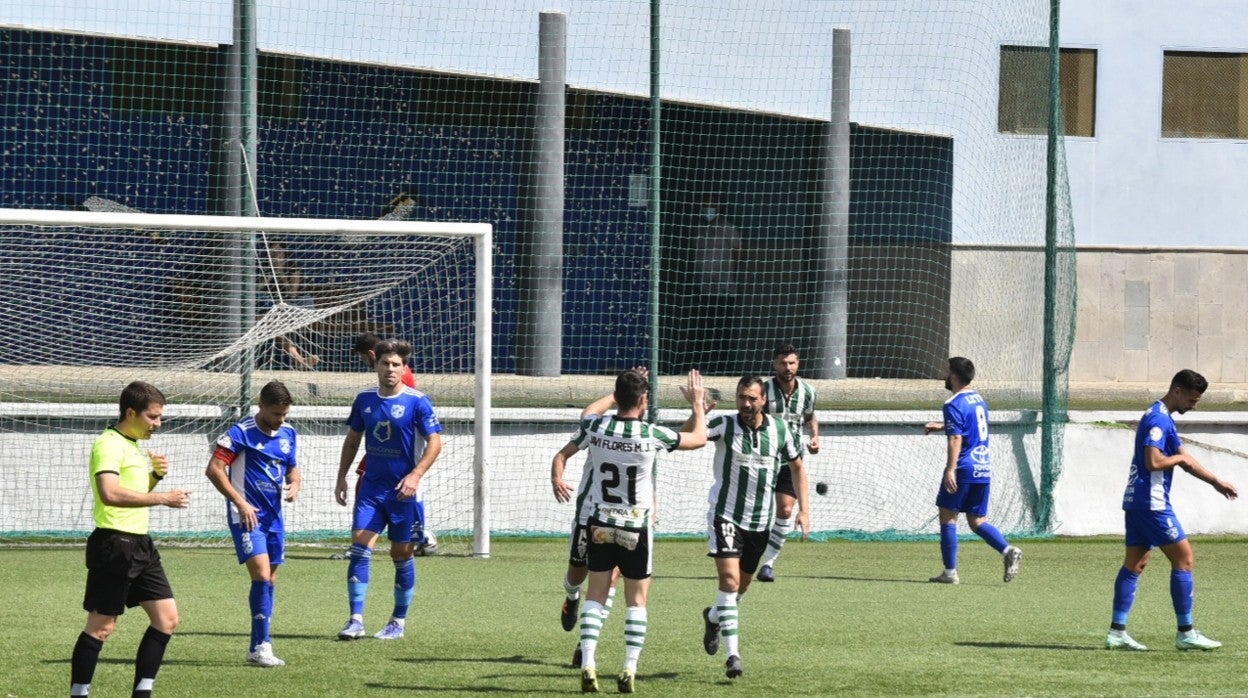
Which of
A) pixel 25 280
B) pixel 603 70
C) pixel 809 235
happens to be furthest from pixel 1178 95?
pixel 25 280

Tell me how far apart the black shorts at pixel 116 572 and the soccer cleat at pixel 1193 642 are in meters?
5.81

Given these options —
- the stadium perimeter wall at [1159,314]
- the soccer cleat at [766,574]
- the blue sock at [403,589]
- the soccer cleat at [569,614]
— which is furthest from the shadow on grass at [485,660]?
the stadium perimeter wall at [1159,314]

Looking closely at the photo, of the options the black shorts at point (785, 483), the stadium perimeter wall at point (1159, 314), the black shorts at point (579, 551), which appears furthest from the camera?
the stadium perimeter wall at point (1159, 314)

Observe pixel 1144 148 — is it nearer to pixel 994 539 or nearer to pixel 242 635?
pixel 994 539

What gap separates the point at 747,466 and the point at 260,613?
277cm

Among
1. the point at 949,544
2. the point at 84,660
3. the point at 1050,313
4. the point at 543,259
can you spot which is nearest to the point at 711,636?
the point at 84,660

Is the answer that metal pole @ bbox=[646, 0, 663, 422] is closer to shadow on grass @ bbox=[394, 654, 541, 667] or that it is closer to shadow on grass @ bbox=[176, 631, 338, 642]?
shadow on grass @ bbox=[176, 631, 338, 642]

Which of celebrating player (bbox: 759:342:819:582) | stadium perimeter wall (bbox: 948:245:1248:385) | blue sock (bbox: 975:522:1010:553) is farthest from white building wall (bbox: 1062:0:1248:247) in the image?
blue sock (bbox: 975:522:1010:553)

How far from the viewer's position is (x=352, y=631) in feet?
30.3

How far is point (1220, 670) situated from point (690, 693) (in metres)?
3.01

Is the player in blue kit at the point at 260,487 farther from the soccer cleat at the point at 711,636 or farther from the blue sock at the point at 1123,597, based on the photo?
the blue sock at the point at 1123,597

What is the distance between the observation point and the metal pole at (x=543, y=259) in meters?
16.6

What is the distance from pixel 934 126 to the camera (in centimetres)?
1970

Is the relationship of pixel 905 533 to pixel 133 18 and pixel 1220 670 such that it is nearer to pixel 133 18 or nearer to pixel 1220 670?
pixel 1220 670
